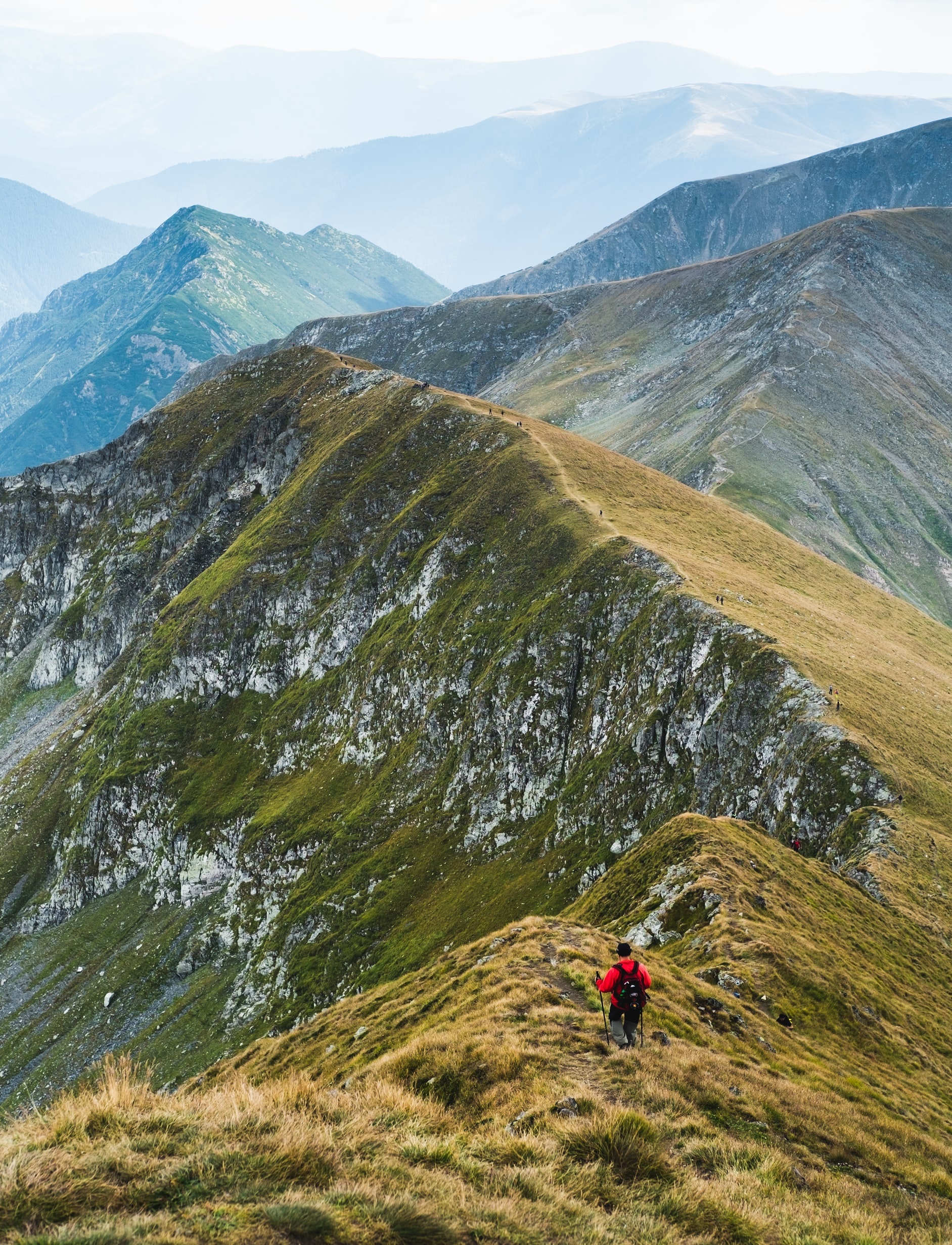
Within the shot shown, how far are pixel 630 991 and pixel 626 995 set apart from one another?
0.16 meters

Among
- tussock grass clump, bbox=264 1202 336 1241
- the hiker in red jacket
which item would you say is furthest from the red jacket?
tussock grass clump, bbox=264 1202 336 1241

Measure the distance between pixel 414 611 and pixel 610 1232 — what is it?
284 ft

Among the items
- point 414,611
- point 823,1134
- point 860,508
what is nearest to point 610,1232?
point 823,1134

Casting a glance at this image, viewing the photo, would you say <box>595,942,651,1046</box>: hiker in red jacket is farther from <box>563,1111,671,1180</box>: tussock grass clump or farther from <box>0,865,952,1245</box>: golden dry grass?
<box>563,1111,671,1180</box>: tussock grass clump

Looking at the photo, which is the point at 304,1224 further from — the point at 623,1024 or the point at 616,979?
the point at 623,1024

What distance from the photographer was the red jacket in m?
18.9

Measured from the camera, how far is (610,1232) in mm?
12523

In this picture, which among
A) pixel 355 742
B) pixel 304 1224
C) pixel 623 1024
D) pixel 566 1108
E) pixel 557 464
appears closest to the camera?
pixel 304 1224

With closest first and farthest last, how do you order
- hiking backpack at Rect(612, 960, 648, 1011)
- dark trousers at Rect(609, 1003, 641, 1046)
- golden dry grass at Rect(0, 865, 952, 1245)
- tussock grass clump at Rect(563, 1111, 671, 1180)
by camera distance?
golden dry grass at Rect(0, 865, 952, 1245) < tussock grass clump at Rect(563, 1111, 671, 1180) < hiking backpack at Rect(612, 960, 648, 1011) < dark trousers at Rect(609, 1003, 641, 1046)

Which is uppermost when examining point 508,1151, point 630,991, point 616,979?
point 616,979

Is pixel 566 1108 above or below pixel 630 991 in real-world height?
below

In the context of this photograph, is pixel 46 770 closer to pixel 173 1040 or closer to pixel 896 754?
pixel 173 1040

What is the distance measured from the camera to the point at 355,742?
94.2 m

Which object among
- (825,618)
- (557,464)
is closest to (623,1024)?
(825,618)
